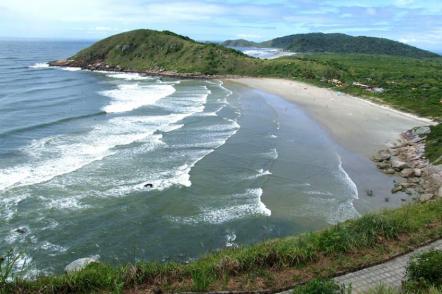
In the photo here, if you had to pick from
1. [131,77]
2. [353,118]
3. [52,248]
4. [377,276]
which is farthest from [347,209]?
[131,77]

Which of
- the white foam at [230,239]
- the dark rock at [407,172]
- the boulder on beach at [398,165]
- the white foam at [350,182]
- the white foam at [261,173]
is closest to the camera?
the white foam at [230,239]

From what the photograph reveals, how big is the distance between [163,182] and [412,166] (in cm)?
1704

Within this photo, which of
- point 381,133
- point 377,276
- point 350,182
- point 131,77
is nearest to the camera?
point 377,276

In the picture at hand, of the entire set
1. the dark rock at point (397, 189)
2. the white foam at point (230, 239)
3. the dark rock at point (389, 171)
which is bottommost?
the white foam at point (230, 239)

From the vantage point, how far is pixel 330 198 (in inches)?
938

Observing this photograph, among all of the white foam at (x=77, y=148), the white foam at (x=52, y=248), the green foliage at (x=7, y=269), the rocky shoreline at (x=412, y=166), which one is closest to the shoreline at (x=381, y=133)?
the rocky shoreline at (x=412, y=166)

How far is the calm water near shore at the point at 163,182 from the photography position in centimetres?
1906

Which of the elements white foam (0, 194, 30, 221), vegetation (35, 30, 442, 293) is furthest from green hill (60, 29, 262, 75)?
vegetation (35, 30, 442, 293)

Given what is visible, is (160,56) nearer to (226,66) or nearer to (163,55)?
(163,55)

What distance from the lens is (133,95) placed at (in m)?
62.4

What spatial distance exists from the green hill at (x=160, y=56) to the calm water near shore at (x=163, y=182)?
47.6 meters

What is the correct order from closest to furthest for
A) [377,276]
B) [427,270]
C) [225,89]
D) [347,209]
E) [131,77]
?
1. [427,270]
2. [377,276]
3. [347,209]
4. [225,89]
5. [131,77]

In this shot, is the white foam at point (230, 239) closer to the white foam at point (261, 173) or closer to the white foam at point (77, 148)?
the white foam at point (261, 173)

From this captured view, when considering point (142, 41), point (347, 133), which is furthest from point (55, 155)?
point (142, 41)
